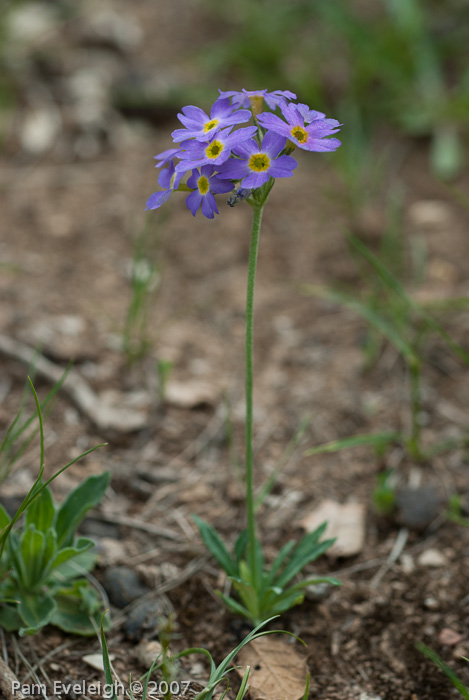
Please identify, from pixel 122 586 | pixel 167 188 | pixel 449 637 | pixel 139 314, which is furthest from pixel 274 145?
pixel 139 314

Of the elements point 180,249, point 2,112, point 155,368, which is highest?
point 2,112

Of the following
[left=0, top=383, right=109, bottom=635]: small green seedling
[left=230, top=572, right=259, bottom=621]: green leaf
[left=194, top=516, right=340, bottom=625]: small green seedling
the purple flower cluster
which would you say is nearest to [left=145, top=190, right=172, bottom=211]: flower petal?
the purple flower cluster

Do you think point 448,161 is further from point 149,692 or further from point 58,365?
point 149,692

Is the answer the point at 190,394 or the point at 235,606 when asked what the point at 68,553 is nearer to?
the point at 235,606

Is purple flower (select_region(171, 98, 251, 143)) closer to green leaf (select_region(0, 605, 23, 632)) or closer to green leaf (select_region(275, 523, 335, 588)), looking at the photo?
green leaf (select_region(275, 523, 335, 588))

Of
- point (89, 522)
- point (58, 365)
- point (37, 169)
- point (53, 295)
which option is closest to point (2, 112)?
point (37, 169)

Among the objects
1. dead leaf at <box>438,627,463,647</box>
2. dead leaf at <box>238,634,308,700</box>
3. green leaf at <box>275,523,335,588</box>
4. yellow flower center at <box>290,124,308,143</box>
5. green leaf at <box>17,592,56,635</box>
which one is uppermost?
yellow flower center at <box>290,124,308,143</box>
